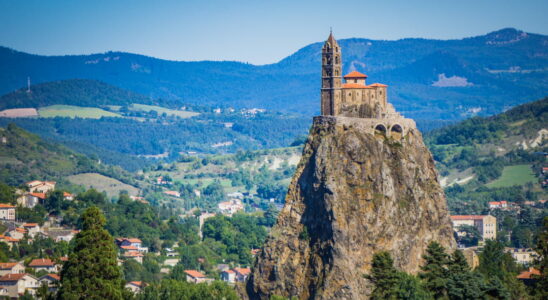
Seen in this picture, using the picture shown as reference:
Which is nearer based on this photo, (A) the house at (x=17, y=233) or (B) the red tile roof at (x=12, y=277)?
(B) the red tile roof at (x=12, y=277)

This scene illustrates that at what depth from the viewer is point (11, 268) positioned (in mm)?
104125

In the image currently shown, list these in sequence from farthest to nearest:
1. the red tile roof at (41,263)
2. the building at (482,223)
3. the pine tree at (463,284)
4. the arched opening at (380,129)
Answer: the building at (482,223), the red tile roof at (41,263), the arched opening at (380,129), the pine tree at (463,284)

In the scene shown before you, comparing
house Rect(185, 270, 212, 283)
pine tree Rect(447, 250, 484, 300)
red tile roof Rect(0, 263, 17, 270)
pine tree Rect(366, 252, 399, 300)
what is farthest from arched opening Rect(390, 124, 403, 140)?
red tile roof Rect(0, 263, 17, 270)

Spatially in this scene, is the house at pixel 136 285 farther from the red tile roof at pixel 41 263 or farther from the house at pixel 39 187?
the house at pixel 39 187

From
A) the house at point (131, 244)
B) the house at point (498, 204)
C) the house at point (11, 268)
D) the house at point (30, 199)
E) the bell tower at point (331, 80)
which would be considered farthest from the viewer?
the house at point (498, 204)

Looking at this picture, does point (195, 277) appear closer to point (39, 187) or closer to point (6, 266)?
point (6, 266)

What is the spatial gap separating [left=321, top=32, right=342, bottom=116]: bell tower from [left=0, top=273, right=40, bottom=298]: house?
32691 mm

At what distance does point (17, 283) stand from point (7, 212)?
41034 millimetres

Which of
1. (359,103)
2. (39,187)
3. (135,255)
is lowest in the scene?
(135,255)

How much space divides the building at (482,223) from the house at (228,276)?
38210 mm

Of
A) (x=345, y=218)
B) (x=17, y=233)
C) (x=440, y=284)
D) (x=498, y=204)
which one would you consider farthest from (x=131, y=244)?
(x=498, y=204)

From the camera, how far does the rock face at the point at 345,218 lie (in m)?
105

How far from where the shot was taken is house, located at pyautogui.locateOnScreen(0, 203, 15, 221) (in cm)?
13775

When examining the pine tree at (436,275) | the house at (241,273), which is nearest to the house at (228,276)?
the house at (241,273)
